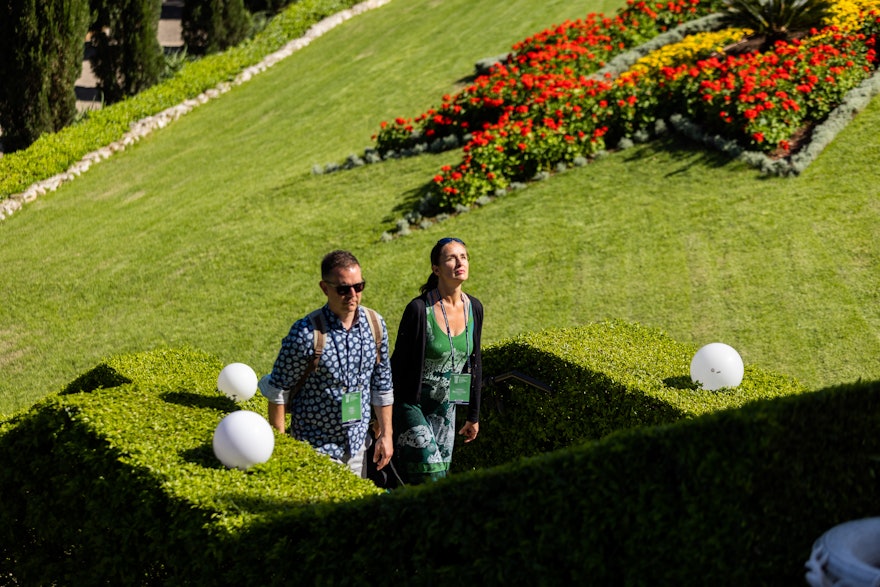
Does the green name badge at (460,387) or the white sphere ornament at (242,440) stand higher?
the white sphere ornament at (242,440)

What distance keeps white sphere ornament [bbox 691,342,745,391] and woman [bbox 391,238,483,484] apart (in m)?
1.29

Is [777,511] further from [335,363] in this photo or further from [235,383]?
[235,383]

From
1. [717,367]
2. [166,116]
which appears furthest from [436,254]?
[166,116]

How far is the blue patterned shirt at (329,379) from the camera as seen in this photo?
4.95 metres

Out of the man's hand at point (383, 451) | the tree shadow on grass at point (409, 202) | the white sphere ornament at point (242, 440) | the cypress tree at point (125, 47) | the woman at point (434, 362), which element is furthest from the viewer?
the cypress tree at point (125, 47)

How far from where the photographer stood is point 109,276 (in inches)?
472

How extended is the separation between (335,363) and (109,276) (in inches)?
305

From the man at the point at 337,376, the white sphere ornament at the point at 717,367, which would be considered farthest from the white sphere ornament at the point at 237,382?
the white sphere ornament at the point at 717,367

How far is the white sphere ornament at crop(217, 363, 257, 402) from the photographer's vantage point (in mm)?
5852

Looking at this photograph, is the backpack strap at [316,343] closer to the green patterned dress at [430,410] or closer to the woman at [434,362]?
the woman at [434,362]

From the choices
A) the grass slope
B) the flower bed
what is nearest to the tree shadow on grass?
the grass slope

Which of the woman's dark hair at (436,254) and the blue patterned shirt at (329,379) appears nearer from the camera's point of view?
the blue patterned shirt at (329,379)

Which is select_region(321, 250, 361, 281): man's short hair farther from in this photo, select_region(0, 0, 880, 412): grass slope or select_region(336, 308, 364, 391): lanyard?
select_region(0, 0, 880, 412): grass slope

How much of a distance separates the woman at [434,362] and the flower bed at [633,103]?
6351mm
